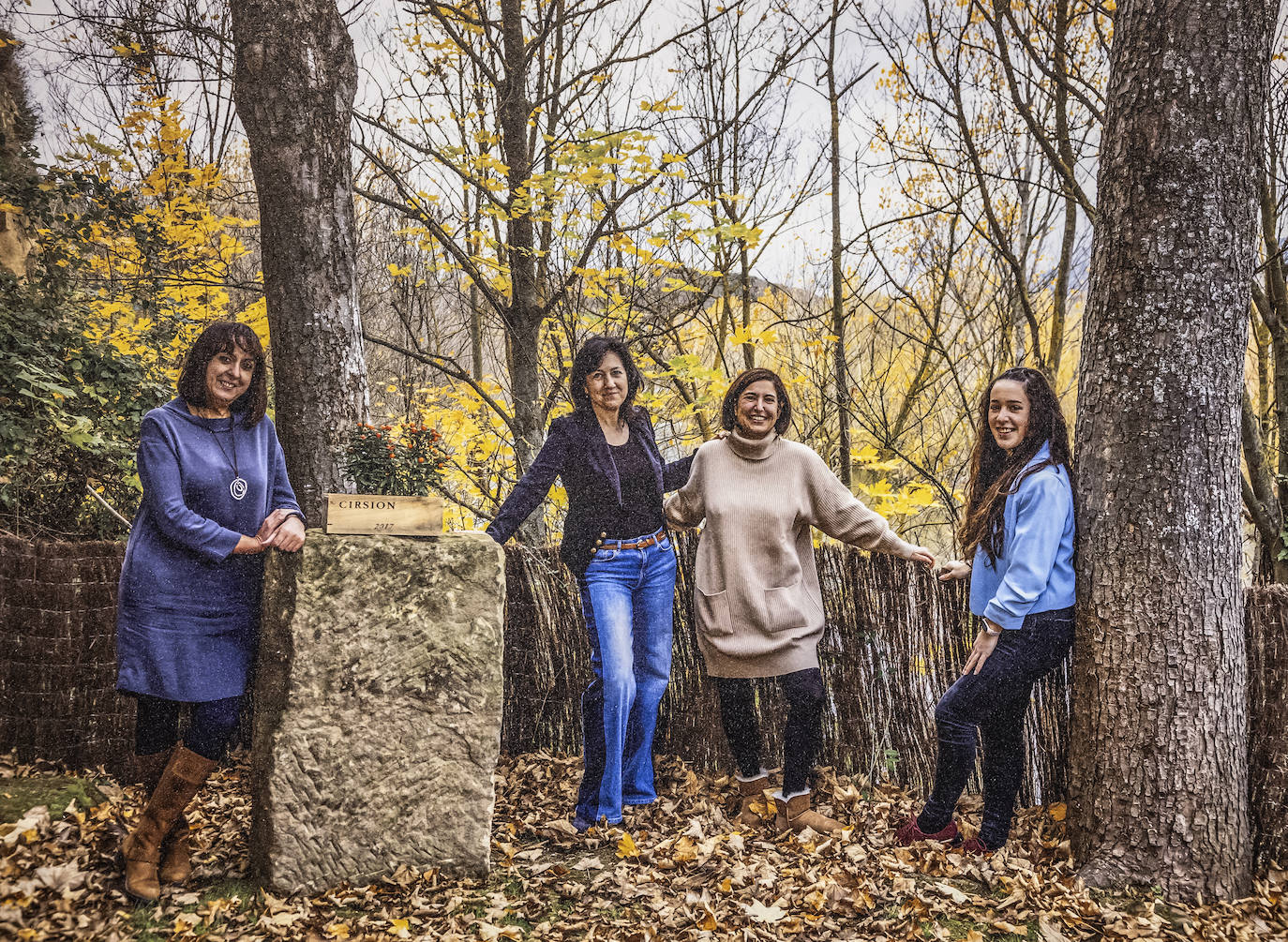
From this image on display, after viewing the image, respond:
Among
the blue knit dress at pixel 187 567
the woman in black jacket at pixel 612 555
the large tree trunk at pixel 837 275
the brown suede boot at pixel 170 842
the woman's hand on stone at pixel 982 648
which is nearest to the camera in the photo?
the blue knit dress at pixel 187 567

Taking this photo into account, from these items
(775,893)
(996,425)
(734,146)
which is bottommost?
(775,893)

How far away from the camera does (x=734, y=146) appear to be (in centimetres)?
680

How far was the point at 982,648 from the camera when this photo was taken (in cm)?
302

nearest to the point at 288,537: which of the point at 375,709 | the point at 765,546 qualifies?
the point at 375,709

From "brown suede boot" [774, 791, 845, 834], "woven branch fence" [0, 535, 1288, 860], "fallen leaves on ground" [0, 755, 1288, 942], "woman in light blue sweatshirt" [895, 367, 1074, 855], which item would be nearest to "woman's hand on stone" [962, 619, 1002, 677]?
"woman in light blue sweatshirt" [895, 367, 1074, 855]

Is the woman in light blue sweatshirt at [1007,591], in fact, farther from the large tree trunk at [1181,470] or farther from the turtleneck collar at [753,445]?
the turtleneck collar at [753,445]

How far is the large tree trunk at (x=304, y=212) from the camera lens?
3.47 meters

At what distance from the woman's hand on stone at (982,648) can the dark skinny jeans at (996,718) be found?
2 centimetres

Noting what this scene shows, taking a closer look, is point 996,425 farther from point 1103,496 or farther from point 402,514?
point 402,514

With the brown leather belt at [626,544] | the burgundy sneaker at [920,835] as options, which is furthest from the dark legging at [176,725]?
the burgundy sneaker at [920,835]

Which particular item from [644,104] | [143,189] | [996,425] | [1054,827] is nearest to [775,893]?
[1054,827]

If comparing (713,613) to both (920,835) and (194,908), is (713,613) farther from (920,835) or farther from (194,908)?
(194,908)

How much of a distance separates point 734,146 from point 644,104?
1.66m

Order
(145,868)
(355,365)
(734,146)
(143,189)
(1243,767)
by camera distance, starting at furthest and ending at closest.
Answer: (734,146) → (143,189) → (355,365) → (1243,767) → (145,868)
